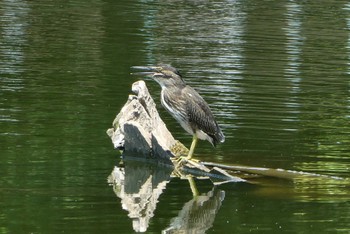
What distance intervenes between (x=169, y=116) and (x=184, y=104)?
12.5 feet

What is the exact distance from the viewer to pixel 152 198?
39.6 ft

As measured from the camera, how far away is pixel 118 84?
20.1 m

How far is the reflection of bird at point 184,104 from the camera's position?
13.3 metres

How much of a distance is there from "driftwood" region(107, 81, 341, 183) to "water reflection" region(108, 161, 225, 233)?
152mm

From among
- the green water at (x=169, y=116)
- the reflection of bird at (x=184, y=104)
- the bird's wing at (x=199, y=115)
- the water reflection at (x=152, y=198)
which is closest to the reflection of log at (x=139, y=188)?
the water reflection at (x=152, y=198)

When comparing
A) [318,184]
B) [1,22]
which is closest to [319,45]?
[1,22]

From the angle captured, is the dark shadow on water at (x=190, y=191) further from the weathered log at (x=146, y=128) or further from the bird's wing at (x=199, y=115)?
the bird's wing at (x=199, y=115)

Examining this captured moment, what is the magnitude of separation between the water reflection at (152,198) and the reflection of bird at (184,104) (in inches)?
22.8

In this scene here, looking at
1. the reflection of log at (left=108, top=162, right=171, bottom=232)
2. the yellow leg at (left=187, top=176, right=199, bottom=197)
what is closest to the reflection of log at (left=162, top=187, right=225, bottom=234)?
the yellow leg at (left=187, top=176, right=199, bottom=197)

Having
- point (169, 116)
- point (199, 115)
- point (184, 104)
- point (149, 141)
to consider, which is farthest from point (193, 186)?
point (169, 116)

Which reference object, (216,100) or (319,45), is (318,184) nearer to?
(216,100)

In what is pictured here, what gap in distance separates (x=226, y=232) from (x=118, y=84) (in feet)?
32.4

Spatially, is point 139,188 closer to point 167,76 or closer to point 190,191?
point 190,191

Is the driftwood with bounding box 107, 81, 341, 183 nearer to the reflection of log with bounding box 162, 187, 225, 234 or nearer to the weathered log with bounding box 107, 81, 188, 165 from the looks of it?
the weathered log with bounding box 107, 81, 188, 165
